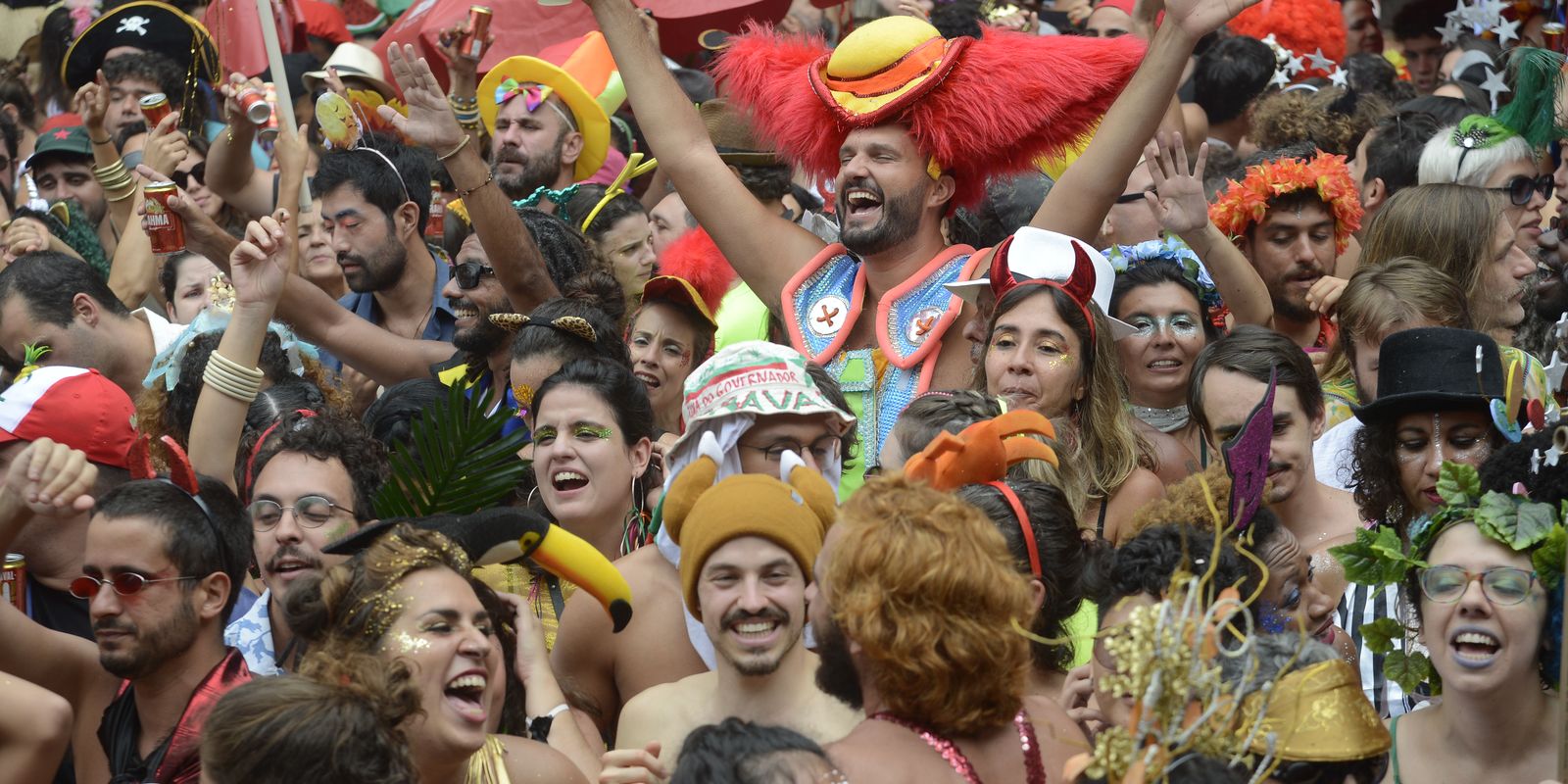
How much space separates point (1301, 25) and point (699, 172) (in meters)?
4.46

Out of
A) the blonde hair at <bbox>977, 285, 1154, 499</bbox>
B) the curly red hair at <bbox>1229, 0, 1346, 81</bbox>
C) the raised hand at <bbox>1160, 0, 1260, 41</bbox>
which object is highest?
the curly red hair at <bbox>1229, 0, 1346, 81</bbox>

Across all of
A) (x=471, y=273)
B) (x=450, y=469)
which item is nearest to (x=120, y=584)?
(x=450, y=469)

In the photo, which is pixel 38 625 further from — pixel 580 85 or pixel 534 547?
pixel 580 85

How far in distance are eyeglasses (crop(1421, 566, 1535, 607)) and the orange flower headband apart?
9.02 feet

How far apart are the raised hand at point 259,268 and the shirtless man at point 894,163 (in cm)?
120

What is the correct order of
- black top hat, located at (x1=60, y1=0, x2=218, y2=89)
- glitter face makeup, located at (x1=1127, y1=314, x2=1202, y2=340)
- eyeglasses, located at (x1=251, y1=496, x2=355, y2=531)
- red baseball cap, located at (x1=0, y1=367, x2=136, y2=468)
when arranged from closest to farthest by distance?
eyeglasses, located at (x1=251, y1=496, x2=355, y2=531), red baseball cap, located at (x1=0, y1=367, x2=136, y2=468), glitter face makeup, located at (x1=1127, y1=314, x2=1202, y2=340), black top hat, located at (x1=60, y1=0, x2=218, y2=89)

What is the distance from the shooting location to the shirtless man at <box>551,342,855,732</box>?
441 centimetres

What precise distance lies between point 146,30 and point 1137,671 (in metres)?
7.59

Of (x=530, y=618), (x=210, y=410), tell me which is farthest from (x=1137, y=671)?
(x=210, y=410)

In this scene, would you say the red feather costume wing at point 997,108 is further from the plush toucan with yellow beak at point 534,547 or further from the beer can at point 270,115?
the beer can at point 270,115

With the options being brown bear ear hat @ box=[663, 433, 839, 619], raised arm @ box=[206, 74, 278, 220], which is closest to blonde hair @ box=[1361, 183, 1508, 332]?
brown bear ear hat @ box=[663, 433, 839, 619]

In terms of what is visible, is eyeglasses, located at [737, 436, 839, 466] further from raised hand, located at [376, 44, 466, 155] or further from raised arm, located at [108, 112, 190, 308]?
raised arm, located at [108, 112, 190, 308]

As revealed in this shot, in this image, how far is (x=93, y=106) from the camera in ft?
25.5

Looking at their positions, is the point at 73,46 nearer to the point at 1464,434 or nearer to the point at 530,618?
the point at 530,618
